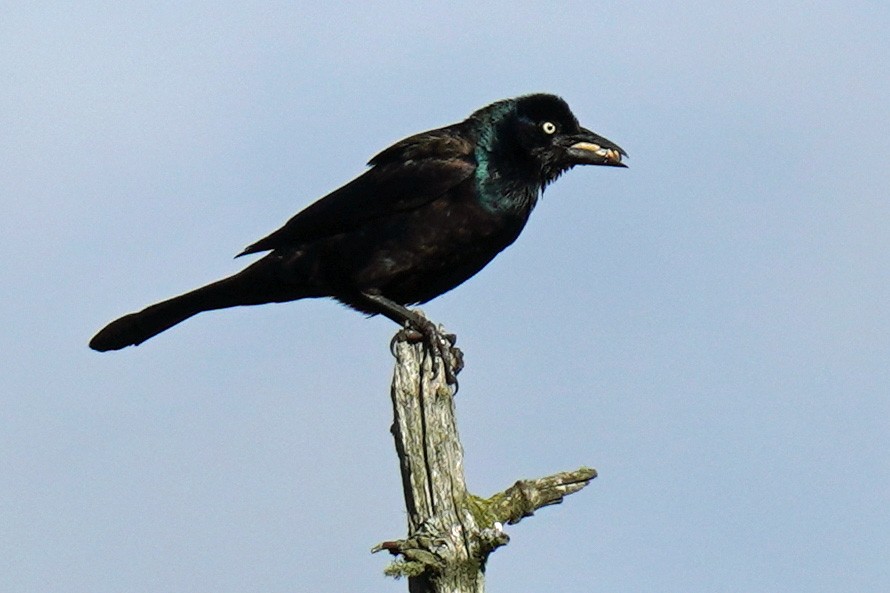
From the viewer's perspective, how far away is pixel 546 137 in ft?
33.0

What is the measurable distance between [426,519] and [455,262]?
3160mm

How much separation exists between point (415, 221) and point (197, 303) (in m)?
1.68

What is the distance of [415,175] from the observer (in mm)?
9578

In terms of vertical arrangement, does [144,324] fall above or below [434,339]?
above

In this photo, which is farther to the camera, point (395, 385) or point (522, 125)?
point (522, 125)

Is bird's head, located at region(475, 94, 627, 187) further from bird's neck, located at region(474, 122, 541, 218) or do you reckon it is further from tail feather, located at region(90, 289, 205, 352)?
tail feather, located at region(90, 289, 205, 352)

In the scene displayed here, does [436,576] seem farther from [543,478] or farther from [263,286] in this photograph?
[263,286]

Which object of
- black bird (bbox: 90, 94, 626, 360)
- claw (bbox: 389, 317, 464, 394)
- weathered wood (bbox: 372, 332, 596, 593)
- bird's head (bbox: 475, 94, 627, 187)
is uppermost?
bird's head (bbox: 475, 94, 627, 187)

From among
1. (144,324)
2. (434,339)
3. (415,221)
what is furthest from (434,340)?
(144,324)

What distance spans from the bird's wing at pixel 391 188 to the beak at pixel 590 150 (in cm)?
68

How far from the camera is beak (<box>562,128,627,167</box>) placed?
1002cm

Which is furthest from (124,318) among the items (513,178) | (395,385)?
(395,385)

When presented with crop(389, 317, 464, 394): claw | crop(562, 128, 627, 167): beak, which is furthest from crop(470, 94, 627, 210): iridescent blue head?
crop(389, 317, 464, 394): claw

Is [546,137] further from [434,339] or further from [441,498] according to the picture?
[441,498]
